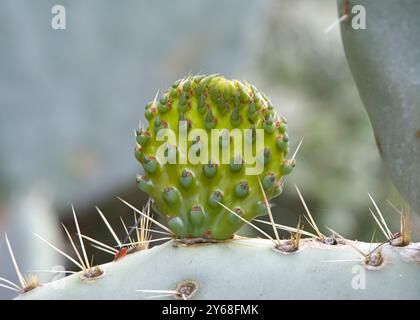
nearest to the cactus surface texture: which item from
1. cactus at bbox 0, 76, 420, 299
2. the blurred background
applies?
cactus at bbox 0, 76, 420, 299

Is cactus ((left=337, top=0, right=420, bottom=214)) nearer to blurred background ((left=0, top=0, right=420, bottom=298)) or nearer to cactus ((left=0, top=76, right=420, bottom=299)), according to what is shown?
cactus ((left=0, top=76, right=420, bottom=299))

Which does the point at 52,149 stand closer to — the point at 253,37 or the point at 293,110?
the point at 253,37

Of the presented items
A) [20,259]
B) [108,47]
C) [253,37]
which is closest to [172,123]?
[20,259]

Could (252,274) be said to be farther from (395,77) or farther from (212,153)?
(395,77)

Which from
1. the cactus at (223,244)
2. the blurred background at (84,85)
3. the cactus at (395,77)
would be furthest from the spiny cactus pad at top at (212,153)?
the blurred background at (84,85)

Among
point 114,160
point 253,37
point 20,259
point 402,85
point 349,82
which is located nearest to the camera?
point 402,85

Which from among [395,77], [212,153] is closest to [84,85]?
[212,153]
